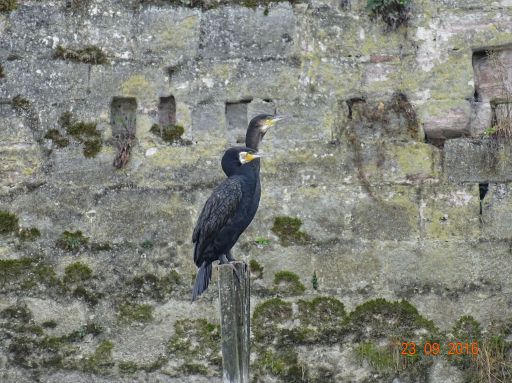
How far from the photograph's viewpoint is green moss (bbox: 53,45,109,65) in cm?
791

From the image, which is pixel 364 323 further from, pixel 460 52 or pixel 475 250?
pixel 460 52

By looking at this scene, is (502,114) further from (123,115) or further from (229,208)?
(123,115)

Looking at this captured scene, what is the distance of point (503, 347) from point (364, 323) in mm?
992

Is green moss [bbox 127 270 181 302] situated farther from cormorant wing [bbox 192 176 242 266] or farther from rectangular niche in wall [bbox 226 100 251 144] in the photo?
cormorant wing [bbox 192 176 242 266]

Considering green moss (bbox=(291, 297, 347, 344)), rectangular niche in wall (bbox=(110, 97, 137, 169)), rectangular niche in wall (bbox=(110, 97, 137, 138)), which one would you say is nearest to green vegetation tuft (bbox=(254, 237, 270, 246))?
green moss (bbox=(291, 297, 347, 344))

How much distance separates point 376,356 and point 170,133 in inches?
86.9

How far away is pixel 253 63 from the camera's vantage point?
7844 millimetres

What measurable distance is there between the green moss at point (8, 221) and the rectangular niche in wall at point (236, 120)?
1690 mm

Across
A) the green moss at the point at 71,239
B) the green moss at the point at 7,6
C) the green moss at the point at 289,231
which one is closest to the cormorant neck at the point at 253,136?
the green moss at the point at 289,231

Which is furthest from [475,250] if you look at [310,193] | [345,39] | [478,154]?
[345,39]

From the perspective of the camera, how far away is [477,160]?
771 cm

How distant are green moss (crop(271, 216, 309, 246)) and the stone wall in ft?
0.04
